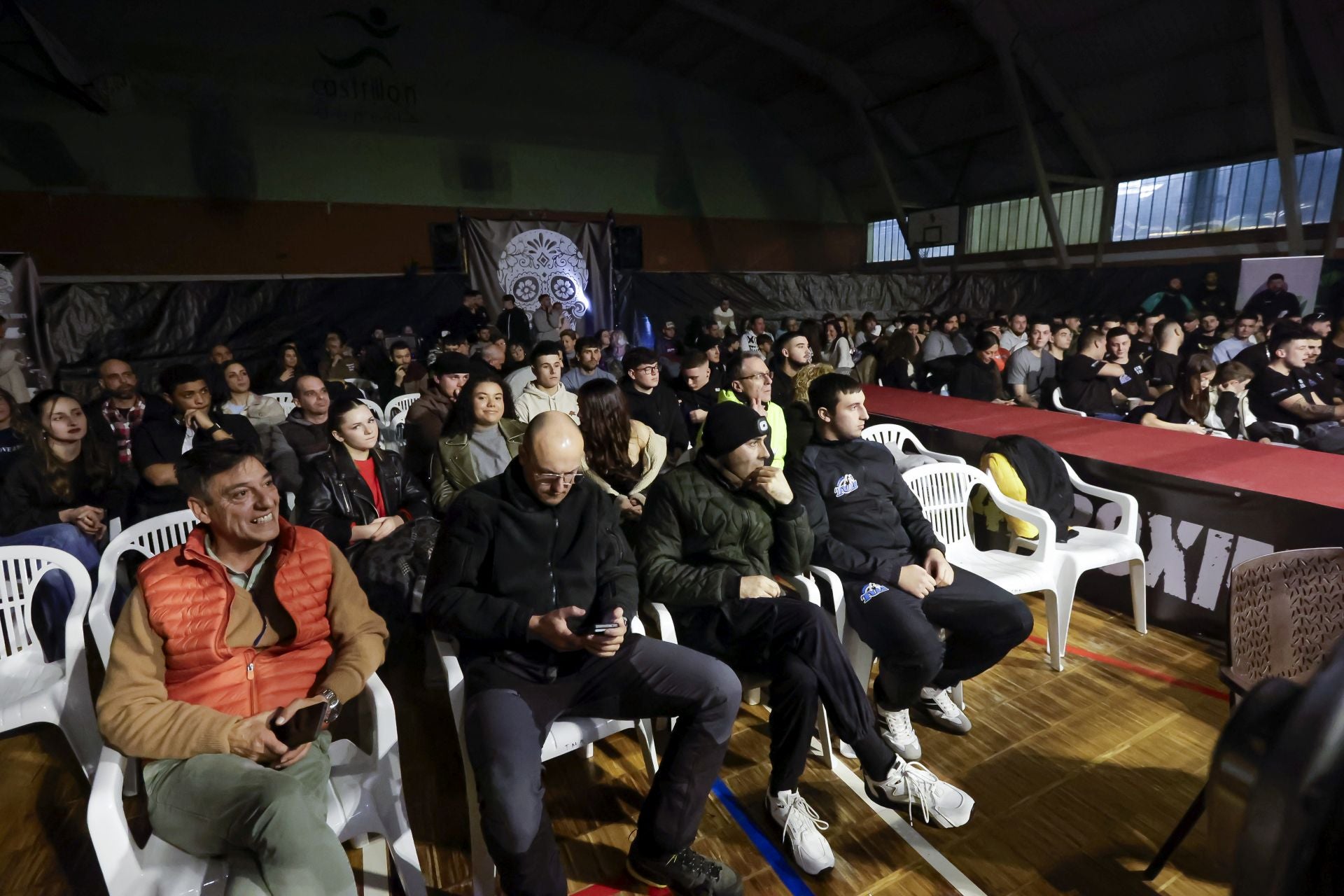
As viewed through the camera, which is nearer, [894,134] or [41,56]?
[41,56]

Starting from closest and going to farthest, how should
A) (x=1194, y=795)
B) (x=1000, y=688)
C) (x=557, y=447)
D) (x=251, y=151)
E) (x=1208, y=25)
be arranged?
(x=557, y=447)
(x=1194, y=795)
(x=1000, y=688)
(x=1208, y=25)
(x=251, y=151)

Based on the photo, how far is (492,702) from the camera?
1.70 metres

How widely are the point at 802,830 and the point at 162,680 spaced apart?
1703 mm

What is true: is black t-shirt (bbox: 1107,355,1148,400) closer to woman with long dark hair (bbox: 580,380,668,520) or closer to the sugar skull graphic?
woman with long dark hair (bbox: 580,380,668,520)

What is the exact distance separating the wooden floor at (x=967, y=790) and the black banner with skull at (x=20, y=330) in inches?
247

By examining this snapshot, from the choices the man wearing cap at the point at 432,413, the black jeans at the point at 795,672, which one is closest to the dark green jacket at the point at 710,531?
the black jeans at the point at 795,672

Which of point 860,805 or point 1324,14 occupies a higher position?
point 1324,14

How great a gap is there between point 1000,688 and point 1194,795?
0.70 meters

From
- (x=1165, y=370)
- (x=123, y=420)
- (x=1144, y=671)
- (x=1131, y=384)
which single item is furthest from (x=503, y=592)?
(x=1165, y=370)

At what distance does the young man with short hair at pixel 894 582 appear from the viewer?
2.26 metres

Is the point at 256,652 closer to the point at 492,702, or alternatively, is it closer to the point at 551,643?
the point at 492,702

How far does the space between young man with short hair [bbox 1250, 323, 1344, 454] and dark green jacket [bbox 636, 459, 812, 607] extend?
3.94 metres

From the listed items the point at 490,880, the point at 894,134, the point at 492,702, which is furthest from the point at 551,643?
the point at 894,134

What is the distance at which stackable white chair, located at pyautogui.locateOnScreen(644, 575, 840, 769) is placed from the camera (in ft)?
6.87
